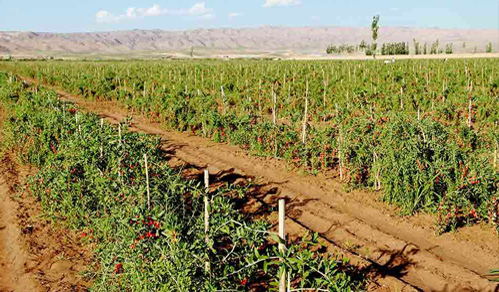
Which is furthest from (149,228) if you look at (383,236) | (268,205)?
(383,236)

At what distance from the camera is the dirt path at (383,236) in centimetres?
532

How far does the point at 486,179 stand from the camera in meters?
6.31

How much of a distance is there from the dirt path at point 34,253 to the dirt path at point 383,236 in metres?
3.27

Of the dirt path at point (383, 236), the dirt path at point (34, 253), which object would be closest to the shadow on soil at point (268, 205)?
the dirt path at point (383, 236)

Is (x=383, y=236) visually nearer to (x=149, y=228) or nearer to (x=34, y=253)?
(x=149, y=228)

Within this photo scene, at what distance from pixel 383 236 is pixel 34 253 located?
5.05 metres

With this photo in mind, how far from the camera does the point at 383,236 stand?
6.35 metres

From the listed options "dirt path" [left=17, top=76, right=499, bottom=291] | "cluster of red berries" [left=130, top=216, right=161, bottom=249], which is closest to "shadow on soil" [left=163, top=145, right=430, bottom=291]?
"dirt path" [left=17, top=76, right=499, bottom=291]

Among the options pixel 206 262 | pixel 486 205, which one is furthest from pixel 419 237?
pixel 206 262

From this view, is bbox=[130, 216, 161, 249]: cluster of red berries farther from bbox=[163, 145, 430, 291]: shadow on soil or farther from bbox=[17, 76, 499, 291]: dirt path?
bbox=[17, 76, 499, 291]: dirt path

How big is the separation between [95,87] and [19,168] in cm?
1422

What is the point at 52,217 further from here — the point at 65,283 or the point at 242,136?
the point at 242,136

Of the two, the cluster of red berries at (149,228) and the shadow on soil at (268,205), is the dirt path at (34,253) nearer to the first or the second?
the cluster of red berries at (149,228)

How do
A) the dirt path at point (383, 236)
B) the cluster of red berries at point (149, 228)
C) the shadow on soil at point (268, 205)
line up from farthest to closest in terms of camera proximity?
the shadow on soil at point (268, 205) → the dirt path at point (383, 236) → the cluster of red berries at point (149, 228)
